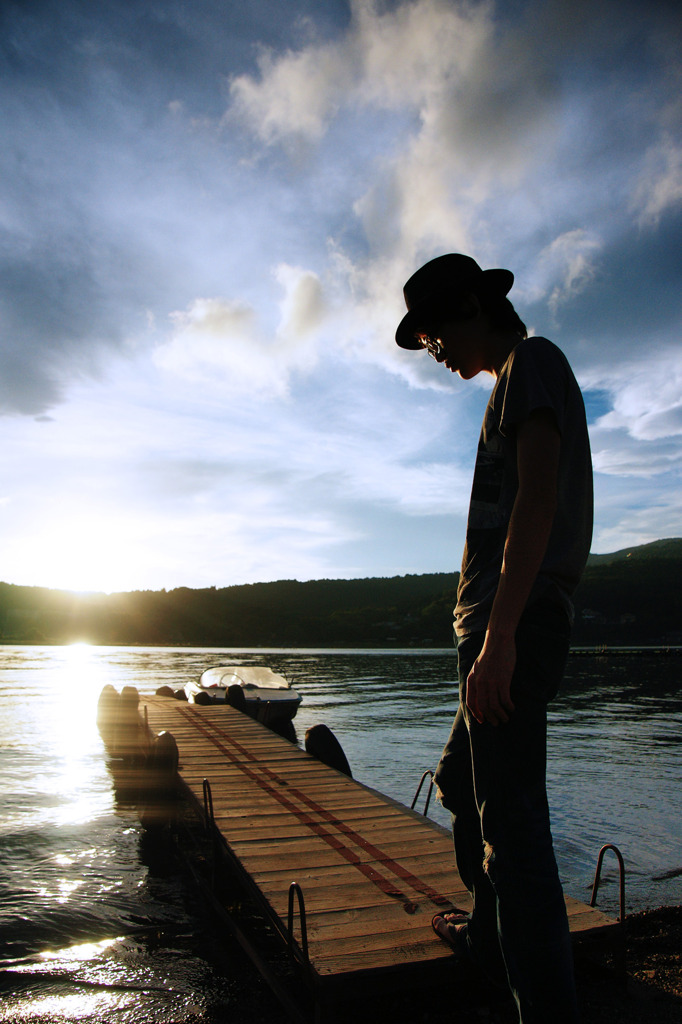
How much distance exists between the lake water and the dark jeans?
147 inches

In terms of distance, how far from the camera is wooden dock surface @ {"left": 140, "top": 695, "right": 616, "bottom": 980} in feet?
12.5

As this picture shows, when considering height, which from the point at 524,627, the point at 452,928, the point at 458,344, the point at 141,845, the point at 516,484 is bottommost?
the point at 141,845

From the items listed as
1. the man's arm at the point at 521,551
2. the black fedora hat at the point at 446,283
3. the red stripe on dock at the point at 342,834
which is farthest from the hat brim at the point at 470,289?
the red stripe on dock at the point at 342,834

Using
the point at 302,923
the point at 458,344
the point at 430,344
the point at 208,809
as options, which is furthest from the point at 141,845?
the point at 458,344

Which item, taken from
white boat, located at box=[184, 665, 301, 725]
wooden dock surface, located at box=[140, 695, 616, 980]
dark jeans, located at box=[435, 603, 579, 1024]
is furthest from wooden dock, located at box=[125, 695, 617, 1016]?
white boat, located at box=[184, 665, 301, 725]

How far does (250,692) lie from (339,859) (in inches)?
627

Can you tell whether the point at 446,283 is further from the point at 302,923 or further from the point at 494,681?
the point at 302,923

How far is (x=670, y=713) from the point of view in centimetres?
2969

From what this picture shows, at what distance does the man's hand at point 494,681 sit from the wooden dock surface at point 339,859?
7.99 ft

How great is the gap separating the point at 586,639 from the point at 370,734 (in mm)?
97981

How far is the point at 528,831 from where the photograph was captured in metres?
2.08

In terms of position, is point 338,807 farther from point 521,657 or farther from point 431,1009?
point 521,657

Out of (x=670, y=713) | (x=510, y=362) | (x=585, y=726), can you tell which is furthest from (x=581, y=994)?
(x=670, y=713)

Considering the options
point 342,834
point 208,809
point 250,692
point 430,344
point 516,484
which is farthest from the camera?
point 250,692
